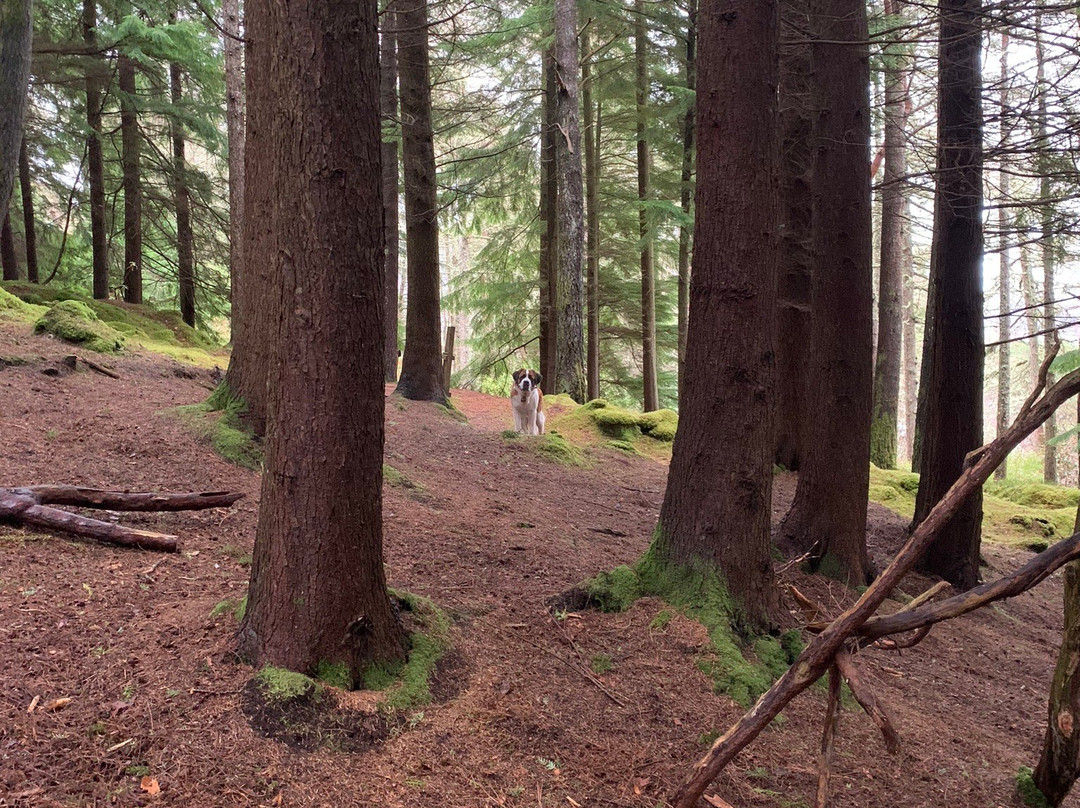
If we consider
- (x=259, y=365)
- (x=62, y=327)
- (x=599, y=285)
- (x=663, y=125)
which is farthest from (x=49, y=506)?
(x=599, y=285)

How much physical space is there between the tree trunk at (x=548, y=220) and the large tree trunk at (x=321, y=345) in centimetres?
1324

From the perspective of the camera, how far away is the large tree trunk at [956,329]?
6980 mm

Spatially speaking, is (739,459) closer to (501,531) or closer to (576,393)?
(501,531)

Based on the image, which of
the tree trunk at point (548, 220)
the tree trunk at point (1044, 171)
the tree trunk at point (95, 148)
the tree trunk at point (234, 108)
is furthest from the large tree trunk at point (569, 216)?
the tree trunk at point (95, 148)

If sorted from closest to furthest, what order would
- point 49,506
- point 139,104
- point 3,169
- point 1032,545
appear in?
point 49,506, point 3,169, point 1032,545, point 139,104

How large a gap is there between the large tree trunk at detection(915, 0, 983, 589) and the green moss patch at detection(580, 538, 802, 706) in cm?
370

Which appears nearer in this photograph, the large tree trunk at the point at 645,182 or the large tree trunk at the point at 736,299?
the large tree trunk at the point at 736,299

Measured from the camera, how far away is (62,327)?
993 centimetres

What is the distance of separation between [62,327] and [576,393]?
345 inches

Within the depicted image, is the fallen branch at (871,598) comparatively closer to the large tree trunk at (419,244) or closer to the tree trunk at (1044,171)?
the tree trunk at (1044,171)

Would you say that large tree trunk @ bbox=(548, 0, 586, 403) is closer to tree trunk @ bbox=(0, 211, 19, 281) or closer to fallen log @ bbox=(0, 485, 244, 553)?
fallen log @ bbox=(0, 485, 244, 553)

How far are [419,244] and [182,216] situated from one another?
7.49 meters

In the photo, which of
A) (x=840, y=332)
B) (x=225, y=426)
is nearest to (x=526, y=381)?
(x=225, y=426)

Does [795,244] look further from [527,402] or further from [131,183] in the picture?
[131,183]
